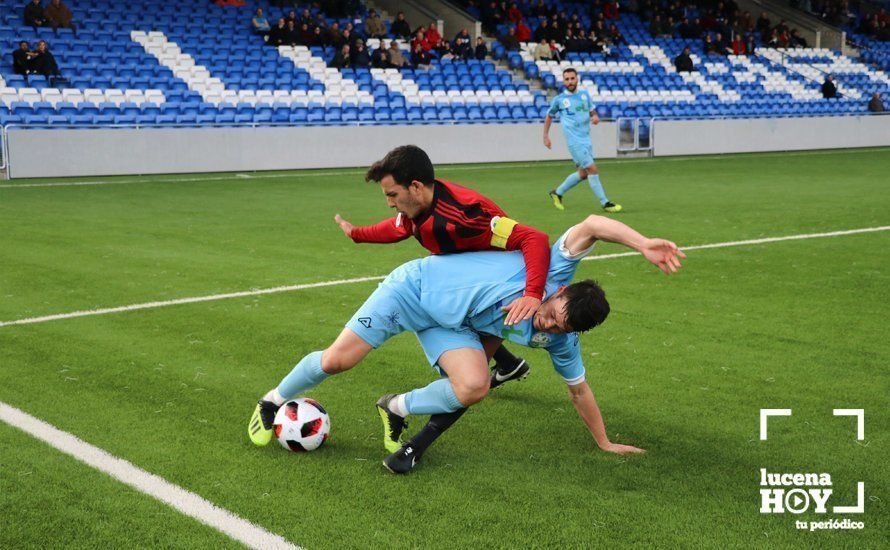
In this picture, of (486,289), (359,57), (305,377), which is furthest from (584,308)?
(359,57)

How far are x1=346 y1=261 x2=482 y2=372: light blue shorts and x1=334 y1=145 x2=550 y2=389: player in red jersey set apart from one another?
23 centimetres

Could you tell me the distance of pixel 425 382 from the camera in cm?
589

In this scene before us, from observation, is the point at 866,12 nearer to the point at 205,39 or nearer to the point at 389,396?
the point at 205,39

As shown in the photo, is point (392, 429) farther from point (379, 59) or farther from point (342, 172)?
point (379, 59)

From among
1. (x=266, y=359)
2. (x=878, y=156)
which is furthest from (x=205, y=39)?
(x=266, y=359)

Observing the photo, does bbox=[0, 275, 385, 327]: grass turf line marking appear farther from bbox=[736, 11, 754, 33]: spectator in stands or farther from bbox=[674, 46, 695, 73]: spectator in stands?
bbox=[736, 11, 754, 33]: spectator in stands

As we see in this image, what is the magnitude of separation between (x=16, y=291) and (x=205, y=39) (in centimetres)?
1976

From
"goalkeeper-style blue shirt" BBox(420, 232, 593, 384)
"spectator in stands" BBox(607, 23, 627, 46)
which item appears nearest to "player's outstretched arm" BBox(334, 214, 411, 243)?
"goalkeeper-style blue shirt" BBox(420, 232, 593, 384)

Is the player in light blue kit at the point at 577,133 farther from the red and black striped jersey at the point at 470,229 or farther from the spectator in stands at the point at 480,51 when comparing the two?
the spectator in stands at the point at 480,51

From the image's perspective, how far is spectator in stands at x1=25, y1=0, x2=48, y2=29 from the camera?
24516mm

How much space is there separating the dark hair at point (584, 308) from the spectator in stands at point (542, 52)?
1151 inches

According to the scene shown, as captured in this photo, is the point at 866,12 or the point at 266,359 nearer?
the point at 266,359

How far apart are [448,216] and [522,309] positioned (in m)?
0.62

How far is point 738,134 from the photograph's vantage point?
2998 cm
